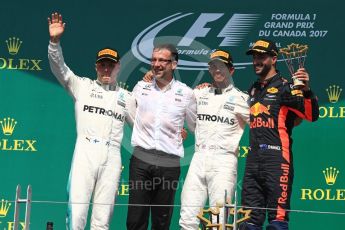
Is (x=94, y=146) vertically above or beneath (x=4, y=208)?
above

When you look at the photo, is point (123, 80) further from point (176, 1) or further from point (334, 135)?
point (334, 135)

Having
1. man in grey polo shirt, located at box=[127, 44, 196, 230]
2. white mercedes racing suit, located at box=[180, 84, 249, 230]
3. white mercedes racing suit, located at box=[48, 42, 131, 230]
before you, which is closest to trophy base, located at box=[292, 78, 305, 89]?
white mercedes racing suit, located at box=[180, 84, 249, 230]

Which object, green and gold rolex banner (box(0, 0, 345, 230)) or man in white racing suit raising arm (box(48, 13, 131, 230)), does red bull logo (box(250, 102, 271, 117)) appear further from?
green and gold rolex banner (box(0, 0, 345, 230))

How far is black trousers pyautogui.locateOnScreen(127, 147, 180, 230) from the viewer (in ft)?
23.3

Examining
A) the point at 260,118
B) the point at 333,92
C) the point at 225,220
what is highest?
the point at 333,92

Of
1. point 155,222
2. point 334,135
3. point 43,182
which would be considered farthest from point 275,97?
point 43,182

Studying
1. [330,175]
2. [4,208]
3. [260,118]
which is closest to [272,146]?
[260,118]

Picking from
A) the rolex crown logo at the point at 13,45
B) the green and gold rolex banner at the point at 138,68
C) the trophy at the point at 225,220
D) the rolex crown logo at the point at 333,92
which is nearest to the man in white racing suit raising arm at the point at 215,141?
the trophy at the point at 225,220

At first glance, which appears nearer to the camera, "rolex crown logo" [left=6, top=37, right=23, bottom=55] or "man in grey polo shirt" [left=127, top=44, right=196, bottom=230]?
"man in grey polo shirt" [left=127, top=44, right=196, bottom=230]

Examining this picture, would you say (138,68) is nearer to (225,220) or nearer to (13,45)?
(13,45)

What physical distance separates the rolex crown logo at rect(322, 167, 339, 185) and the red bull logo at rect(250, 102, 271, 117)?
1.81 metres

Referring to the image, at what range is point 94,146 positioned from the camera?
24.2 feet

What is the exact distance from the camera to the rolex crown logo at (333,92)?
842cm

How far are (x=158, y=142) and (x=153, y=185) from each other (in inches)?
12.9
